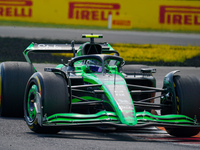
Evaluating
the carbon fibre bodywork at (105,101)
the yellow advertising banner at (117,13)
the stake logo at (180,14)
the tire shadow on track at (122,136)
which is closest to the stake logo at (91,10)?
the yellow advertising banner at (117,13)

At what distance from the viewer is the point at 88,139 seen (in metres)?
6.67

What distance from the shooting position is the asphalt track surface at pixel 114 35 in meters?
21.9

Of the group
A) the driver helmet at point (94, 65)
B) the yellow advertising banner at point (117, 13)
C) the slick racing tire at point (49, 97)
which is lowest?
the slick racing tire at point (49, 97)

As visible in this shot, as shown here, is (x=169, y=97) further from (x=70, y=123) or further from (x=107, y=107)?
(x=70, y=123)

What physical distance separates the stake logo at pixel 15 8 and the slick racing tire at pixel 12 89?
58.4ft

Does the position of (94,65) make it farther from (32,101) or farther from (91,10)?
(91,10)

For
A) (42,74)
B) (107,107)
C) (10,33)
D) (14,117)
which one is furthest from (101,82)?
(10,33)

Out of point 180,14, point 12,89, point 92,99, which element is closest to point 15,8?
point 180,14

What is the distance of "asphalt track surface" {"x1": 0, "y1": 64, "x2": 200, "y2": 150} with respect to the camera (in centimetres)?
609

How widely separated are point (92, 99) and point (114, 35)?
1613 cm

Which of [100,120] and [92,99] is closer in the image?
[100,120]

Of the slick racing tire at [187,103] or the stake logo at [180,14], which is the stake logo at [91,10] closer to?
the stake logo at [180,14]

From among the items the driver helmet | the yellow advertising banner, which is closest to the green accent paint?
the driver helmet

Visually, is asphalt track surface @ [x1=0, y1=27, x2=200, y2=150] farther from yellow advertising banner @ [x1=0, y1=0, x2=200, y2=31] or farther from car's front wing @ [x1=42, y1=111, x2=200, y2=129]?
yellow advertising banner @ [x1=0, y1=0, x2=200, y2=31]
